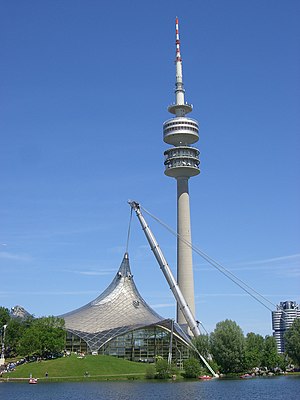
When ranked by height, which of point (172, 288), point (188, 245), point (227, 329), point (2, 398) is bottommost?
point (2, 398)

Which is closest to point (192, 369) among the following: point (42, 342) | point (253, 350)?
point (253, 350)

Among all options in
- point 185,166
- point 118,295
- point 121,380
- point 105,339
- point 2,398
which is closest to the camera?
point 2,398

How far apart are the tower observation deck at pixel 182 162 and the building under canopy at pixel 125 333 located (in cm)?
1020

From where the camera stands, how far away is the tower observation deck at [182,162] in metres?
111

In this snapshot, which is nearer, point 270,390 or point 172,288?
point 270,390

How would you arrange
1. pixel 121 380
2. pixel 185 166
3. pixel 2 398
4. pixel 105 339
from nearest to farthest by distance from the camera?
pixel 2 398 < pixel 121 380 < pixel 105 339 < pixel 185 166

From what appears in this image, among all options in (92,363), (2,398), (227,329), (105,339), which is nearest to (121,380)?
(92,363)

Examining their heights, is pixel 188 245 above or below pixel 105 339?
above

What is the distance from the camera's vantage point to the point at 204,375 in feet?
232

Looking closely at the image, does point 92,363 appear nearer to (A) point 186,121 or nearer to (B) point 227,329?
(B) point 227,329

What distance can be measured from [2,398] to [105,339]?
4898 cm

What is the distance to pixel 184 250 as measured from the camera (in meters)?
112

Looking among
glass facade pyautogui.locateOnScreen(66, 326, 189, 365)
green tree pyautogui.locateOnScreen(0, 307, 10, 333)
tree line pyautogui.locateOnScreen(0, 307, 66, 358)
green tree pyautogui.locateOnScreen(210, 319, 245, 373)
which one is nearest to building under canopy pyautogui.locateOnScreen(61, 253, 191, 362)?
glass facade pyautogui.locateOnScreen(66, 326, 189, 365)

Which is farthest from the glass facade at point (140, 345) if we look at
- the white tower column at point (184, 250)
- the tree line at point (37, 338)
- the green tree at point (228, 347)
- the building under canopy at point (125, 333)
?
the green tree at point (228, 347)
